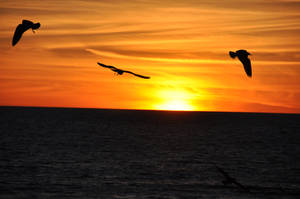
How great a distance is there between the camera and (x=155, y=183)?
56.3 meters

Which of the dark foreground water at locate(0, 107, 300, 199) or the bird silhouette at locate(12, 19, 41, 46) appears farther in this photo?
the dark foreground water at locate(0, 107, 300, 199)

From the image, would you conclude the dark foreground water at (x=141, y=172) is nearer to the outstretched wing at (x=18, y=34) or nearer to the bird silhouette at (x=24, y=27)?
the bird silhouette at (x=24, y=27)

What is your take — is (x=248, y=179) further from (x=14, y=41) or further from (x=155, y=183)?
(x=14, y=41)

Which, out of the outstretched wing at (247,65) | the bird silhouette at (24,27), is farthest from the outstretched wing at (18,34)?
the outstretched wing at (247,65)

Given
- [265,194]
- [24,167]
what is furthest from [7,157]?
[265,194]

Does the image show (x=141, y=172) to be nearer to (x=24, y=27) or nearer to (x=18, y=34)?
(x=24, y=27)

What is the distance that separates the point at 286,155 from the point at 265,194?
45640 mm

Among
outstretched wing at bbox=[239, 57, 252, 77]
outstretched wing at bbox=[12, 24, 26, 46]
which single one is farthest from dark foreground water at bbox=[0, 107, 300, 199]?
outstretched wing at bbox=[12, 24, 26, 46]

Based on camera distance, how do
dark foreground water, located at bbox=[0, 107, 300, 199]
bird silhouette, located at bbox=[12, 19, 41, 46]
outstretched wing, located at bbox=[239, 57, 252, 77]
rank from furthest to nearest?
dark foreground water, located at bbox=[0, 107, 300, 199]
outstretched wing, located at bbox=[239, 57, 252, 77]
bird silhouette, located at bbox=[12, 19, 41, 46]

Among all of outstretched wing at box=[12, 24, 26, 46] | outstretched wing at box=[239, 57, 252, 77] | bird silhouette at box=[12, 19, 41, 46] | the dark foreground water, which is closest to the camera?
outstretched wing at box=[12, 24, 26, 46]

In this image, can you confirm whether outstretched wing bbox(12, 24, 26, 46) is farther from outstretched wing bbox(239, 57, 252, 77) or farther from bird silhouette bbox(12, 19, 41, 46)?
outstretched wing bbox(239, 57, 252, 77)

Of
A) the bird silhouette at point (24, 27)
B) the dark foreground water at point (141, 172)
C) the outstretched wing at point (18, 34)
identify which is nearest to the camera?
the outstretched wing at point (18, 34)

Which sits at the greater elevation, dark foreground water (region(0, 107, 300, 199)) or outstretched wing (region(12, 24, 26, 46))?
outstretched wing (region(12, 24, 26, 46))

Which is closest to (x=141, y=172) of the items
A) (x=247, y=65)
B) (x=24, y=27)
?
(x=247, y=65)
